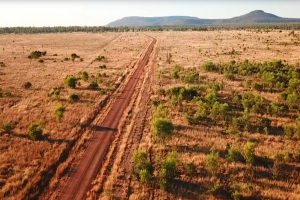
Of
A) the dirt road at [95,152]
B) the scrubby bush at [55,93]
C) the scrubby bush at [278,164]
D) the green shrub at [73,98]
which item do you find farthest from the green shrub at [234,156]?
the scrubby bush at [55,93]

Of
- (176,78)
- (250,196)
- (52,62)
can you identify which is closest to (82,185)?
(250,196)

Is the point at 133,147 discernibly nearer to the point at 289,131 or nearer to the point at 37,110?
the point at 289,131

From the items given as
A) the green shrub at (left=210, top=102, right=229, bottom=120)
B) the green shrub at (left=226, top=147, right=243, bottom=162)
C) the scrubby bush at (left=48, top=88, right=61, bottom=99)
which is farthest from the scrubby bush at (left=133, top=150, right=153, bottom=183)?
the scrubby bush at (left=48, top=88, right=61, bottom=99)

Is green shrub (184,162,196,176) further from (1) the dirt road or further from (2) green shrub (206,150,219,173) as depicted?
(1) the dirt road

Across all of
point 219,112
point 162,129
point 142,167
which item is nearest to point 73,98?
point 162,129

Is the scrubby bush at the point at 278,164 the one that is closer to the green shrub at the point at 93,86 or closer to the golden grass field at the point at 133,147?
the golden grass field at the point at 133,147

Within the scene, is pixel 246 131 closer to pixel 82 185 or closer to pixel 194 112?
pixel 194 112
